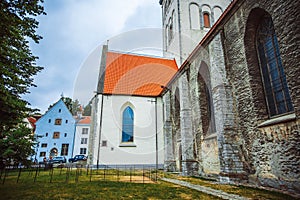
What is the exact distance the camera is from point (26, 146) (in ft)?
42.3

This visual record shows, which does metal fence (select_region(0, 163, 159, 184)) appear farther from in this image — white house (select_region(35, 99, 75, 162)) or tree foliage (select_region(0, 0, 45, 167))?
white house (select_region(35, 99, 75, 162))

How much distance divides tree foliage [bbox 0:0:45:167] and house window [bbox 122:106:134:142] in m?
7.66

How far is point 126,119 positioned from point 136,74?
5.53 metres

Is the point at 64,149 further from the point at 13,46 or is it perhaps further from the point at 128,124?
the point at 13,46

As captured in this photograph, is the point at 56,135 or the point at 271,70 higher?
the point at 56,135

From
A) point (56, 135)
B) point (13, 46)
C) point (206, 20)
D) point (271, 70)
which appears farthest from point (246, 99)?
point (56, 135)

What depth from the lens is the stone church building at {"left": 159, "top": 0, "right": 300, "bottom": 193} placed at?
555 cm

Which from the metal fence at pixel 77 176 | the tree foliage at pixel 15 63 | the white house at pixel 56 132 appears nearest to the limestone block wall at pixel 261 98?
the metal fence at pixel 77 176

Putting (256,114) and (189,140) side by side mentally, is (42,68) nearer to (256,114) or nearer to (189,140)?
(189,140)

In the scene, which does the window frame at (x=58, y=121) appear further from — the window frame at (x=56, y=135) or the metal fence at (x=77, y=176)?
the metal fence at (x=77, y=176)

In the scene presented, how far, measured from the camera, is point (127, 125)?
1791 centimetres

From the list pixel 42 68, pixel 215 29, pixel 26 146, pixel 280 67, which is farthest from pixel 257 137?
pixel 26 146

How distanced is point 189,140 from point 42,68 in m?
9.64

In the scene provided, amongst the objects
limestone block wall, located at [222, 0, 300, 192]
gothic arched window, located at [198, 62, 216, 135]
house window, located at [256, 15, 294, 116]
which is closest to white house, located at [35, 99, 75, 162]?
gothic arched window, located at [198, 62, 216, 135]
